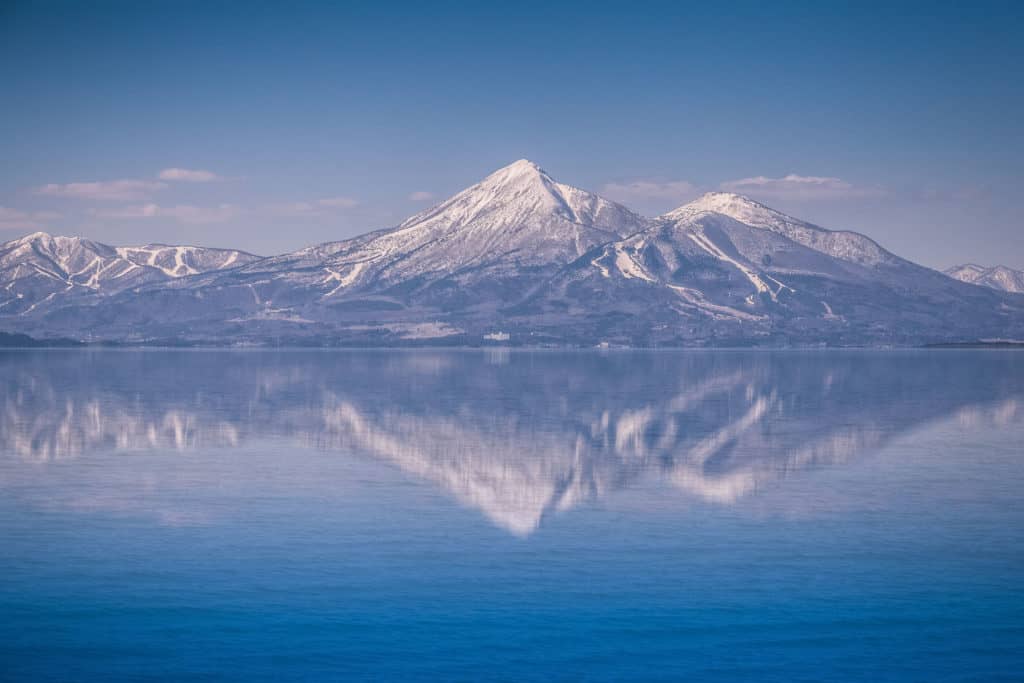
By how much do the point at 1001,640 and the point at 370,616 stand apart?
1457 cm

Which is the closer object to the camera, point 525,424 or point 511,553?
point 511,553

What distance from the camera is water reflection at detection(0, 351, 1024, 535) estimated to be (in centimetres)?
4488

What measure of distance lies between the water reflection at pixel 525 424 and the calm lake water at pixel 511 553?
0.42 meters

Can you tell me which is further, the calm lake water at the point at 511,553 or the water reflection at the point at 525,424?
the water reflection at the point at 525,424

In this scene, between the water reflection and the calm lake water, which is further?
the water reflection

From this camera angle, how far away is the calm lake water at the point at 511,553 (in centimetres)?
2225

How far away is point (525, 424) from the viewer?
2611 inches

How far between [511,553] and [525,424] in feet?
118

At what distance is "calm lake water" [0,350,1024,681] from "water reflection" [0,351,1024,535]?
1.37 ft

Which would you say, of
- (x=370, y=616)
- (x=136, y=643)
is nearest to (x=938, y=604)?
(x=370, y=616)

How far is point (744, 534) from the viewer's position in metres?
33.0

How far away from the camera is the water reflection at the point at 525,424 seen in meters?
44.9

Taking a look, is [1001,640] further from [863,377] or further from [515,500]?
[863,377]

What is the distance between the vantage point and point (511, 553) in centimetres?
3050
